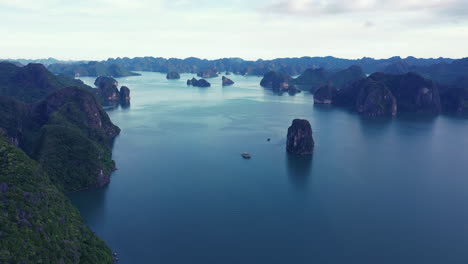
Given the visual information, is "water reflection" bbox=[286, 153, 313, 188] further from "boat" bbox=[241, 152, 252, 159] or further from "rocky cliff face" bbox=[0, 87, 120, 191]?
"rocky cliff face" bbox=[0, 87, 120, 191]

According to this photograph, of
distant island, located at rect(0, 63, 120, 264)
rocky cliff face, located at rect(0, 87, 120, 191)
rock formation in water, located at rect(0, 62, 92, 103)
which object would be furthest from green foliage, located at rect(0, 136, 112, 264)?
rock formation in water, located at rect(0, 62, 92, 103)

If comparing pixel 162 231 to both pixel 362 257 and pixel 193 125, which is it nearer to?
pixel 362 257

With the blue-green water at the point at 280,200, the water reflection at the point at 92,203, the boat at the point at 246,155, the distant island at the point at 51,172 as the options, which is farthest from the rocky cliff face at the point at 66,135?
the boat at the point at 246,155

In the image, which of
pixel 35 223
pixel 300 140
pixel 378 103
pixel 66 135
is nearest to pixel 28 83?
pixel 66 135

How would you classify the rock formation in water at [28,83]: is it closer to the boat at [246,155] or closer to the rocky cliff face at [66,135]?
the rocky cliff face at [66,135]

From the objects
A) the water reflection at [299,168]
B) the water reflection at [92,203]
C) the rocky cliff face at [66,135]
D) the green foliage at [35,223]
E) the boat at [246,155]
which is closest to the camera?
the green foliage at [35,223]

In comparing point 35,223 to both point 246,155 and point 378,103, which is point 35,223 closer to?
point 246,155
